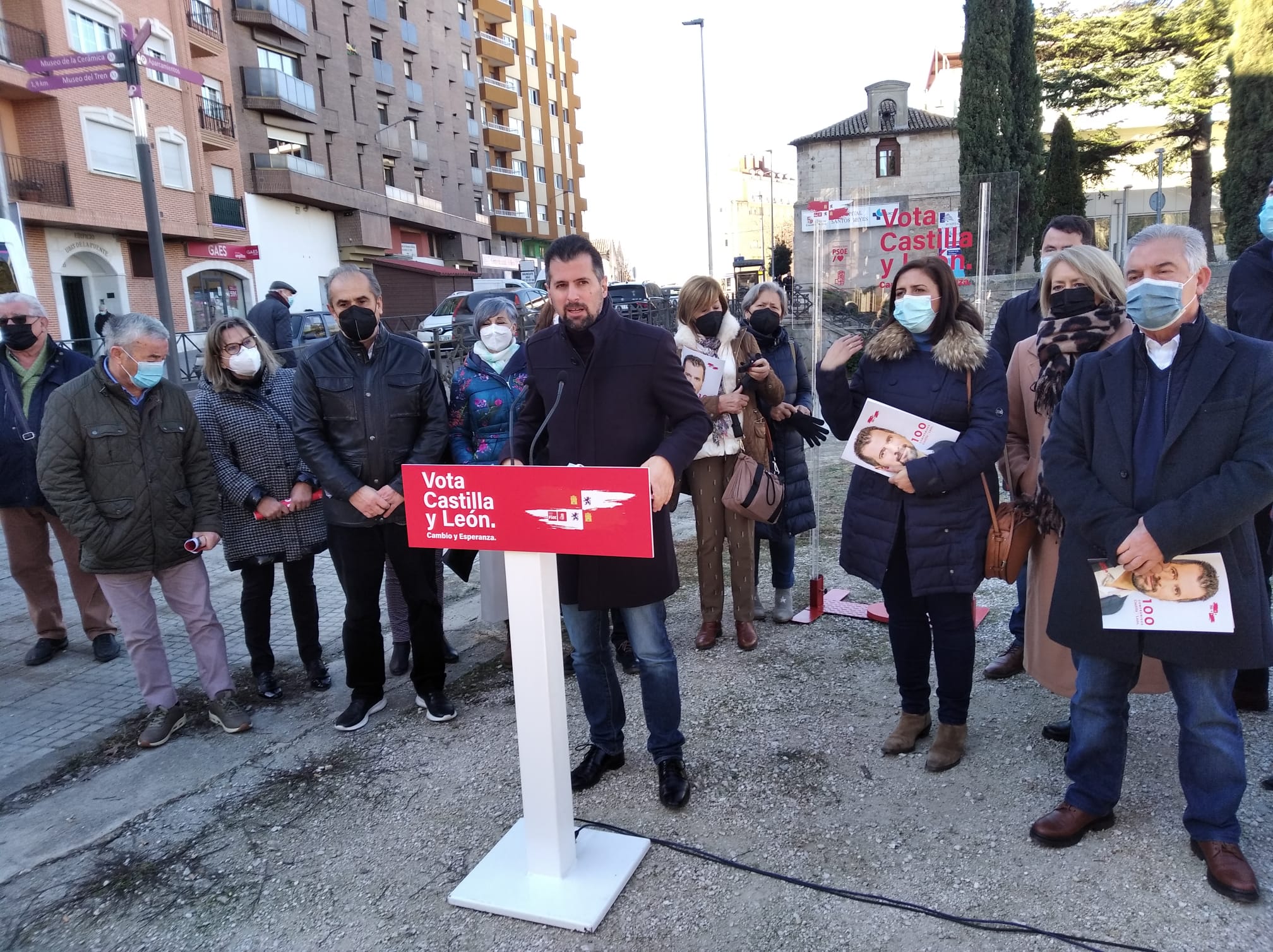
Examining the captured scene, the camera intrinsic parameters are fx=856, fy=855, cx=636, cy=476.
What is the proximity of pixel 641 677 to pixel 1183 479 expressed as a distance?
1.90 m

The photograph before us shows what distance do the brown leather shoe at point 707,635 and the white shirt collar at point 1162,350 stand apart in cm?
268

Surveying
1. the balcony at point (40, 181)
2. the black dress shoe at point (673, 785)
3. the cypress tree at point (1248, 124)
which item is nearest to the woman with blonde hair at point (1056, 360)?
the black dress shoe at point (673, 785)

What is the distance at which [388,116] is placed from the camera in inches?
1528

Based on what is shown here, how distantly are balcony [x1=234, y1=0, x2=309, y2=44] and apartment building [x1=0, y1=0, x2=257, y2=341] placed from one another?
72.6 inches

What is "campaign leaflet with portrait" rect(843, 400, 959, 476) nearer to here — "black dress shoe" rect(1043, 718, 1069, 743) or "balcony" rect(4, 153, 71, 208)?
"black dress shoe" rect(1043, 718, 1069, 743)

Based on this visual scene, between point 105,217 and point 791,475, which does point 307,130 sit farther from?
point 791,475

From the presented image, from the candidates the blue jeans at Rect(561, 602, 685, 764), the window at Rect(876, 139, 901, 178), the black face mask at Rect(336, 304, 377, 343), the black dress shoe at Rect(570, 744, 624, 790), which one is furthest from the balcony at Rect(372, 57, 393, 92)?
the black dress shoe at Rect(570, 744, 624, 790)

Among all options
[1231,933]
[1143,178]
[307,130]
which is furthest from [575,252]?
[1143,178]

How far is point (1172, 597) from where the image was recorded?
250 centimetres

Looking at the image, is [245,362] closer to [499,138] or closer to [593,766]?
[593,766]

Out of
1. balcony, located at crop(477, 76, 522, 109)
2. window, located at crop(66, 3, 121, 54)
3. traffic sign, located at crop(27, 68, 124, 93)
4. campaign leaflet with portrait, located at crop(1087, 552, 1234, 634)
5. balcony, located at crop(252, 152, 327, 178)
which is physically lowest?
campaign leaflet with portrait, located at crop(1087, 552, 1234, 634)

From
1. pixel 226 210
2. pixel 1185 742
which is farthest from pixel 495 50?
pixel 1185 742

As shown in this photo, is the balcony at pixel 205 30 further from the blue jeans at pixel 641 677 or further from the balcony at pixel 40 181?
the blue jeans at pixel 641 677

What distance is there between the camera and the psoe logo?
2.27 m
